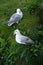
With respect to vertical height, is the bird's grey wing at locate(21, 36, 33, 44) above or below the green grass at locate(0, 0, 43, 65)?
above

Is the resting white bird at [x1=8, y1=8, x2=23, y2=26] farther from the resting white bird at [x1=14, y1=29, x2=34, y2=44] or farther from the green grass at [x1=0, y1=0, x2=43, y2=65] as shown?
the resting white bird at [x1=14, y1=29, x2=34, y2=44]

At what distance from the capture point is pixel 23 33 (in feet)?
24.7

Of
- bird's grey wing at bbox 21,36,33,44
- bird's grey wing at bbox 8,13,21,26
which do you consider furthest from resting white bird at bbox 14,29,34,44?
bird's grey wing at bbox 8,13,21,26

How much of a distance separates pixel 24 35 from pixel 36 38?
0.32 meters

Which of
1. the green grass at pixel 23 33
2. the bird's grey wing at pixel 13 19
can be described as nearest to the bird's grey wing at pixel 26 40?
the green grass at pixel 23 33

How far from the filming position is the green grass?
266 inches

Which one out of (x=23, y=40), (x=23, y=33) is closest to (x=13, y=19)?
(x=23, y=33)

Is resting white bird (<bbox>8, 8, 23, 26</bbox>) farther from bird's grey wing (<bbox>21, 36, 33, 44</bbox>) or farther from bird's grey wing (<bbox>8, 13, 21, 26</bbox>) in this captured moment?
bird's grey wing (<bbox>21, 36, 33, 44</bbox>)

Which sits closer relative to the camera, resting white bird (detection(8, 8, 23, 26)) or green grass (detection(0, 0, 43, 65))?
green grass (detection(0, 0, 43, 65))

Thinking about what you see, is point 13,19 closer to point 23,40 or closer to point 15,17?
point 15,17

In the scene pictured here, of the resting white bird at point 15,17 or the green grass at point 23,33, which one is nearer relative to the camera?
the green grass at point 23,33

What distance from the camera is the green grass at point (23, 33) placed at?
266 inches

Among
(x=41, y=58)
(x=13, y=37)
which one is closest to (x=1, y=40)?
(x=13, y=37)

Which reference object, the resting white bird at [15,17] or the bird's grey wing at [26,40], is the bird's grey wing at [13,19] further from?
the bird's grey wing at [26,40]
